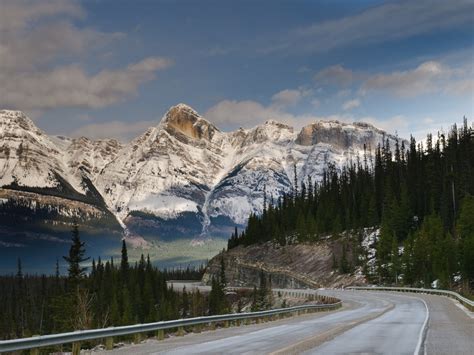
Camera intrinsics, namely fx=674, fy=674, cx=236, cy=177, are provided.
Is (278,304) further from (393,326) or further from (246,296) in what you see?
(393,326)

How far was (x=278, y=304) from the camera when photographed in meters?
105

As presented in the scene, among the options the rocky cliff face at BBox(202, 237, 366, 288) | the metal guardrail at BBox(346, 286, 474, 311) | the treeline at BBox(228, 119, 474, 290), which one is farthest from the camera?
the rocky cliff face at BBox(202, 237, 366, 288)

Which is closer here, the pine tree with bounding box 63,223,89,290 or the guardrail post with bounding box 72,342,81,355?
the guardrail post with bounding box 72,342,81,355

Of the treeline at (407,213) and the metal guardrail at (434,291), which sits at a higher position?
the treeline at (407,213)

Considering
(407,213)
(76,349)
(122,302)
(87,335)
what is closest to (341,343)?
(87,335)

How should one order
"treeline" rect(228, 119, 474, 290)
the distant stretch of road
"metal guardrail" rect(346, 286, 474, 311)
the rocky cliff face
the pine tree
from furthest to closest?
the rocky cliff face, "treeline" rect(228, 119, 474, 290), the pine tree, "metal guardrail" rect(346, 286, 474, 311), the distant stretch of road

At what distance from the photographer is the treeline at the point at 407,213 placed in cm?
9144

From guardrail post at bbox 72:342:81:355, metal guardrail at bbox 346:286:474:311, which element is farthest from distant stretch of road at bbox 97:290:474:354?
metal guardrail at bbox 346:286:474:311

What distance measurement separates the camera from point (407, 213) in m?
126

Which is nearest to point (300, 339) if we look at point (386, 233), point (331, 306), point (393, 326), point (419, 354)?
point (419, 354)

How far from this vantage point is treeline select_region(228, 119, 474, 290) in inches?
3600

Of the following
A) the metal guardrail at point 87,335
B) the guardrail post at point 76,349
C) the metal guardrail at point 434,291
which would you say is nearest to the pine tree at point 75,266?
the metal guardrail at point 434,291

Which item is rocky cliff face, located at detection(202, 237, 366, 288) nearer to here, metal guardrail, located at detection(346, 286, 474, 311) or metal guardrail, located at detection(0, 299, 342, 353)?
metal guardrail, located at detection(346, 286, 474, 311)

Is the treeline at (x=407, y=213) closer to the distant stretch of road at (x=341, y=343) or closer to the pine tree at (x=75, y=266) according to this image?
the pine tree at (x=75, y=266)
